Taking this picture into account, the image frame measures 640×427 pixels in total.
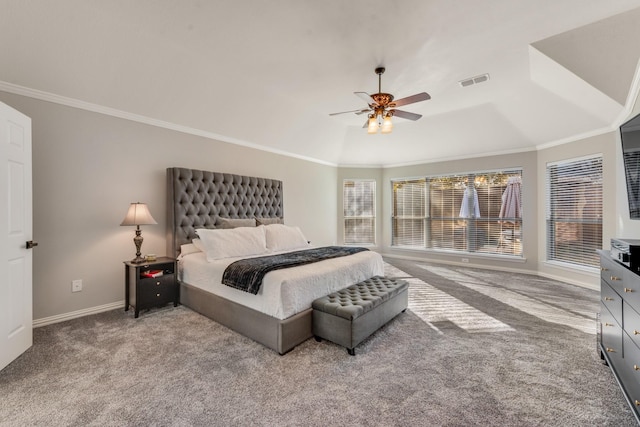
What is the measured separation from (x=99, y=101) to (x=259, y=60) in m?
1.97

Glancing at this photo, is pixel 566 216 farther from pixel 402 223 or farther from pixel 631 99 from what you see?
pixel 402 223

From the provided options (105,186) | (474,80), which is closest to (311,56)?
(474,80)

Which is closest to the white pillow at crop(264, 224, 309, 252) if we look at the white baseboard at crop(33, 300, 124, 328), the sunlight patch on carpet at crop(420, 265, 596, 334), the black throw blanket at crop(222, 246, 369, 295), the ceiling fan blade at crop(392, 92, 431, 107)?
the black throw blanket at crop(222, 246, 369, 295)

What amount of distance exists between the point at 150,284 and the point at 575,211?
262 inches

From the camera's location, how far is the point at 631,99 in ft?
10.5

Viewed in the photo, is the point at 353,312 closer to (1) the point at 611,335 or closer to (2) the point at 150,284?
(1) the point at 611,335

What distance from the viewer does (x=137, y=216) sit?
341 centimetres

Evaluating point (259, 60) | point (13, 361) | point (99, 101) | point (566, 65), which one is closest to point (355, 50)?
point (259, 60)

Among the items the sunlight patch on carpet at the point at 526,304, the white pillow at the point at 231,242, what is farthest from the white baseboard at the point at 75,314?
the sunlight patch on carpet at the point at 526,304

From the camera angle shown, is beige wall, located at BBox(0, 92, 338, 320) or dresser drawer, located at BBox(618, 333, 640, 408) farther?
beige wall, located at BBox(0, 92, 338, 320)

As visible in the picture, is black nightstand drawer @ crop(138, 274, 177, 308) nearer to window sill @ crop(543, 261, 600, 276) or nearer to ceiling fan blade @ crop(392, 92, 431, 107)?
ceiling fan blade @ crop(392, 92, 431, 107)

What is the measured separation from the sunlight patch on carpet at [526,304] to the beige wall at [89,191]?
15.9 ft

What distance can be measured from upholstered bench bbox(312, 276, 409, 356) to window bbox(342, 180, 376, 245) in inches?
175

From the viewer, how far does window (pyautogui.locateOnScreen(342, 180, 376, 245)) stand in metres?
7.63
